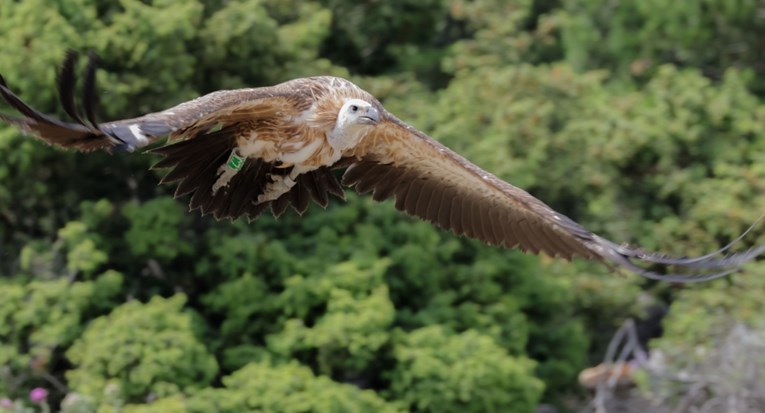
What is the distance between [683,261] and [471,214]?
175 cm

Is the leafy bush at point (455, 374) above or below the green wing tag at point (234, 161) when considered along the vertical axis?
below

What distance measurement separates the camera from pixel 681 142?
11.8 m

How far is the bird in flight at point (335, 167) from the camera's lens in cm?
709

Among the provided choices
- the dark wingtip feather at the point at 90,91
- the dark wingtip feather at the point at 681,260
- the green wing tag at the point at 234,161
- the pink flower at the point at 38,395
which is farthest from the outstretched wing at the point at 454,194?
the pink flower at the point at 38,395

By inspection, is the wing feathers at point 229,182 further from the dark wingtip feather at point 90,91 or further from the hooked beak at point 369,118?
the dark wingtip feather at point 90,91

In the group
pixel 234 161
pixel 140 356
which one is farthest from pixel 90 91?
pixel 140 356

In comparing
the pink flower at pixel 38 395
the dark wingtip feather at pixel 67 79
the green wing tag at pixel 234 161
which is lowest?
the pink flower at pixel 38 395

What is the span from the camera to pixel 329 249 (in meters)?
10.3

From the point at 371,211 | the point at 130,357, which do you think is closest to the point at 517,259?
the point at 371,211

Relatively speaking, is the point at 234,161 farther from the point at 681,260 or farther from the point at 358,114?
the point at 681,260

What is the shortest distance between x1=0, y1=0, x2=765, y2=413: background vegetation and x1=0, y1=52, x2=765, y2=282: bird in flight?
1.61 meters

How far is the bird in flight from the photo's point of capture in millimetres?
7086

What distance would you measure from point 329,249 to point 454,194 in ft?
6.48

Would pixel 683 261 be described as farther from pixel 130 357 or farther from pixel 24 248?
pixel 24 248
